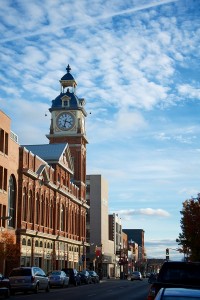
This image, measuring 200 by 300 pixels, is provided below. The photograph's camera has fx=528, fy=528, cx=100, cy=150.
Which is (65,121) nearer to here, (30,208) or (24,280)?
(30,208)

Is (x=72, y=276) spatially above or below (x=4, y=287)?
below

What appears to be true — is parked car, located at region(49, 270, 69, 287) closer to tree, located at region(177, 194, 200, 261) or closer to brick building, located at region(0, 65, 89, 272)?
brick building, located at region(0, 65, 89, 272)

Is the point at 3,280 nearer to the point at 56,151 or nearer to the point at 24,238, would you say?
the point at 24,238

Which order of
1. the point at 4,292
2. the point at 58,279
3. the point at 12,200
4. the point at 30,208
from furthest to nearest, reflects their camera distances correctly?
the point at 30,208, the point at 12,200, the point at 58,279, the point at 4,292

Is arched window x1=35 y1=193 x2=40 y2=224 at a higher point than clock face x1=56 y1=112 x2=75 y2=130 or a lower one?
lower

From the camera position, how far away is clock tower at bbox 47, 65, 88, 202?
87438 millimetres

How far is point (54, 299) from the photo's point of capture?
27.0 m

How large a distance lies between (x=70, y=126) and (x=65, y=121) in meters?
1.24

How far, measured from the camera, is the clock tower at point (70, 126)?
287 feet

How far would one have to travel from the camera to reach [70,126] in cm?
8788

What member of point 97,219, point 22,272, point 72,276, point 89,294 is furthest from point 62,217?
point 89,294

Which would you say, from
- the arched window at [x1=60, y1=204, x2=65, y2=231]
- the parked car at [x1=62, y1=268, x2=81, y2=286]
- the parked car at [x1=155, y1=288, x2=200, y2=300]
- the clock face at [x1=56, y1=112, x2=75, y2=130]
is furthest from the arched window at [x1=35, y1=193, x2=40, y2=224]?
the parked car at [x1=155, y1=288, x2=200, y2=300]

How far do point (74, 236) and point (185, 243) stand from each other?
31.3 m

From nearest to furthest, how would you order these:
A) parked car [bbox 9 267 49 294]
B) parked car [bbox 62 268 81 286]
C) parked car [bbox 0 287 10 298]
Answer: parked car [bbox 0 287 10 298] < parked car [bbox 9 267 49 294] < parked car [bbox 62 268 81 286]
